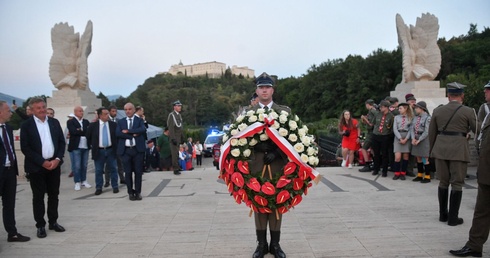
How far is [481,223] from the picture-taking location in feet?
14.0

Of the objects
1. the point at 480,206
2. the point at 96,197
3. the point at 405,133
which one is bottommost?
the point at 96,197

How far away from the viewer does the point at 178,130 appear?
34.6ft

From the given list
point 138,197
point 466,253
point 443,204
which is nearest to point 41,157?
point 138,197

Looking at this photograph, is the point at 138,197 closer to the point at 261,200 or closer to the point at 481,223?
the point at 261,200

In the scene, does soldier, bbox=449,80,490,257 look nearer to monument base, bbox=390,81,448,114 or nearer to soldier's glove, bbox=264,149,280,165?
soldier's glove, bbox=264,149,280,165

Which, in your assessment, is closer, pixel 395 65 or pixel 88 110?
pixel 88 110

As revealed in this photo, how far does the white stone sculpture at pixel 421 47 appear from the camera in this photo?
42.7 feet

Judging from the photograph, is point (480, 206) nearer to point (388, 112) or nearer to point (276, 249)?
point (276, 249)

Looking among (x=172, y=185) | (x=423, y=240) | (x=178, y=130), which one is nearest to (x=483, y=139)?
(x=423, y=240)

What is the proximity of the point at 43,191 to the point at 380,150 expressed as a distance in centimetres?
763

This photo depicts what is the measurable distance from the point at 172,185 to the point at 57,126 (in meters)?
3.83

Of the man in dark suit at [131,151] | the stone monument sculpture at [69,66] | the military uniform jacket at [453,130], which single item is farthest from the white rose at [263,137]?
the stone monument sculpture at [69,66]

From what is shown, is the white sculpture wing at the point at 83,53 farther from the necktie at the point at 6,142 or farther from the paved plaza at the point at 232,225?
the necktie at the point at 6,142

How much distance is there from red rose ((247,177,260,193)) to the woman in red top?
7.17 m
